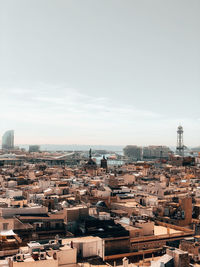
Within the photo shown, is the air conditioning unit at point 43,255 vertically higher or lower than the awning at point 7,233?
higher

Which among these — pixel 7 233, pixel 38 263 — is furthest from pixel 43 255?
pixel 7 233

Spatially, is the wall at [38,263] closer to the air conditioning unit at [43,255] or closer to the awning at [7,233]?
the air conditioning unit at [43,255]

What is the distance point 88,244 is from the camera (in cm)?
2645

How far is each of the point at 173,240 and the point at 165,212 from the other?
29.9ft

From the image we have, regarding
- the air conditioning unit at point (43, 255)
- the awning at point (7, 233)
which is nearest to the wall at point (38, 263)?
the air conditioning unit at point (43, 255)

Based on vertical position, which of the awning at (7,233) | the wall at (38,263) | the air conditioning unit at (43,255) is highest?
the air conditioning unit at (43,255)

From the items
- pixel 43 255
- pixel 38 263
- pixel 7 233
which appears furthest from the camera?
pixel 7 233

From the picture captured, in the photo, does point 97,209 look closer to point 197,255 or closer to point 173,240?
point 173,240

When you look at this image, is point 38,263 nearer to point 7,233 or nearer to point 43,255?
point 43,255

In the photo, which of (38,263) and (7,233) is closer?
(38,263)

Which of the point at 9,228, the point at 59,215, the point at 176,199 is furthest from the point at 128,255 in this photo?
the point at 176,199

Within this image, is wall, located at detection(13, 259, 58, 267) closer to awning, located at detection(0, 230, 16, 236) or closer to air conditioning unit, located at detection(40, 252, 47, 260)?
air conditioning unit, located at detection(40, 252, 47, 260)

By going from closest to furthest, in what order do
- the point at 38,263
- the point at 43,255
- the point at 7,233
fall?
the point at 38,263 < the point at 43,255 < the point at 7,233

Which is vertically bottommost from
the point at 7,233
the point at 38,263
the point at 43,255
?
the point at 7,233
